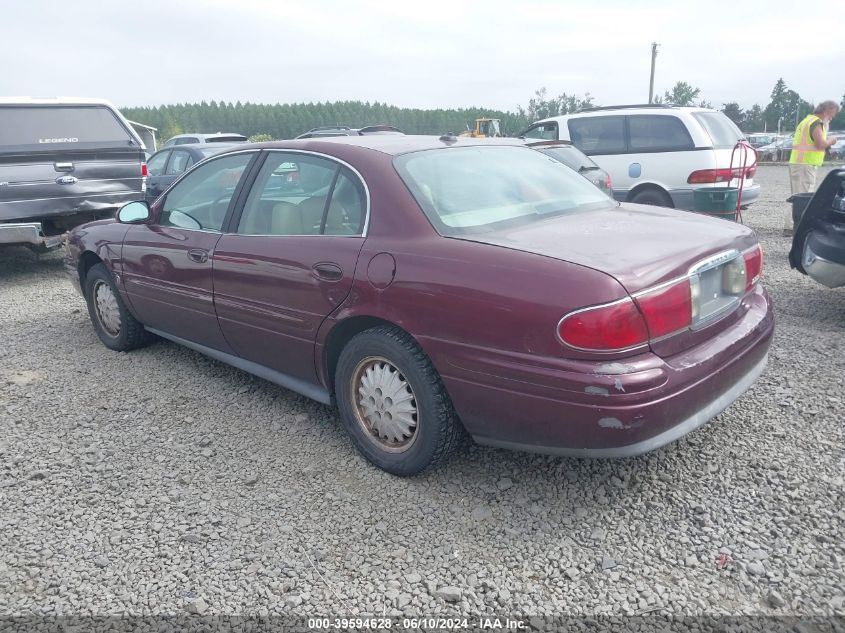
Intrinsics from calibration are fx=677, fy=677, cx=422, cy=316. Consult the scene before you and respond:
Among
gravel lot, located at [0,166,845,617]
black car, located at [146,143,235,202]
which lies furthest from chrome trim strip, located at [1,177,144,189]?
gravel lot, located at [0,166,845,617]

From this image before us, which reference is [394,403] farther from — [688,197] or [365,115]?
[365,115]

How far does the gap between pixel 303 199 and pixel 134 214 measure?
1.68 metres

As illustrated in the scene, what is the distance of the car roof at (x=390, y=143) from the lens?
135 inches

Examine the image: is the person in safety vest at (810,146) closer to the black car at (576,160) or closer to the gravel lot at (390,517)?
the black car at (576,160)

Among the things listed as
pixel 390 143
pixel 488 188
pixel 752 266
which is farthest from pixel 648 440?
pixel 390 143

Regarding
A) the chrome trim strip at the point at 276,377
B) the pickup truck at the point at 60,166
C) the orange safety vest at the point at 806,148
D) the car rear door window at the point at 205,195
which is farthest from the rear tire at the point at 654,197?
the chrome trim strip at the point at 276,377

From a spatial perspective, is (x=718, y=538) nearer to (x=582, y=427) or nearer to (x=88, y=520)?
(x=582, y=427)

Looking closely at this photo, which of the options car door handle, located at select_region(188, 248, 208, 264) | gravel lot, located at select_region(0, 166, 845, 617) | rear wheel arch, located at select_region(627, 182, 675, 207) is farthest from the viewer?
rear wheel arch, located at select_region(627, 182, 675, 207)

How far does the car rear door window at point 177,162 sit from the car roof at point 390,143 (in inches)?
292

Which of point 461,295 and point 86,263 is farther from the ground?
point 461,295

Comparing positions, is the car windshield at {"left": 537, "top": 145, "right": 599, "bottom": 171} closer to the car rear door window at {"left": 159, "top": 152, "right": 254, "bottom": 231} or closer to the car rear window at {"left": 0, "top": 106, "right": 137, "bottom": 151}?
the car rear door window at {"left": 159, "top": 152, "right": 254, "bottom": 231}

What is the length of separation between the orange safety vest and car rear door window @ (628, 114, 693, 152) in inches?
63.7

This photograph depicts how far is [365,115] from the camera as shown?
90.4m

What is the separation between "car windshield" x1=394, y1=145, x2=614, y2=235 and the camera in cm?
304
